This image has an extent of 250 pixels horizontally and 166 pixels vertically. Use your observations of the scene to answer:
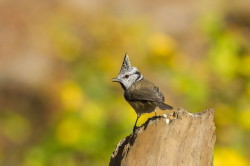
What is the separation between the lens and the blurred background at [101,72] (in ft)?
22.2

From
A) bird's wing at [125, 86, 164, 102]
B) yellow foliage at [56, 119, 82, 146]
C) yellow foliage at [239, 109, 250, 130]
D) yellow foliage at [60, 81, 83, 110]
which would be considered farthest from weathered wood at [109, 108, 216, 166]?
yellow foliage at [60, 81, 83, 110]

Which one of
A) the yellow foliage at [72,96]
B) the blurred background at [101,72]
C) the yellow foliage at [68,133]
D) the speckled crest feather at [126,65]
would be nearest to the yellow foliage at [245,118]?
the blurred background at [101,72]

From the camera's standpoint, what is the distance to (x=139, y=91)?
201 inches

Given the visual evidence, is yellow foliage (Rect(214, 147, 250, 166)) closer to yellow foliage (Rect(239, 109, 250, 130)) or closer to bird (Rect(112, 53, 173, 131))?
yellow foliage (Rect(239, 109, 250, 130))

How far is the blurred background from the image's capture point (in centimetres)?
677

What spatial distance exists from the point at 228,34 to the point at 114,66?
1.83 metres

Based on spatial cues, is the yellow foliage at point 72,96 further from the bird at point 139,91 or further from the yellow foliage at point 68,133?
the bird at point 139,91

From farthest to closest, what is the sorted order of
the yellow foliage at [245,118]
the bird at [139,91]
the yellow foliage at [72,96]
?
the yellow foliage at [72,96] → the yellow foliage at [245,118] → the bird at [139,91]

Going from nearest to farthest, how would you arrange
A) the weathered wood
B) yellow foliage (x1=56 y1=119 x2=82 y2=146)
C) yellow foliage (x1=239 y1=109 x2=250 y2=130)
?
the weathered wood → yellow foliage (x1=239 y1=109 x2=250 y2=130) → yellow foliage (x1=56 y1=119 x2=82 y2=146)

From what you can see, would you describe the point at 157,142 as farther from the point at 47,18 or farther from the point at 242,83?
the point at 47,18

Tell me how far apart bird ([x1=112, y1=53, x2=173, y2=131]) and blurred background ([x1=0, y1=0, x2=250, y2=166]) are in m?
1.41

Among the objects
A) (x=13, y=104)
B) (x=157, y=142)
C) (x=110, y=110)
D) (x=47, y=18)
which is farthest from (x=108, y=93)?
(x=47, y=18)

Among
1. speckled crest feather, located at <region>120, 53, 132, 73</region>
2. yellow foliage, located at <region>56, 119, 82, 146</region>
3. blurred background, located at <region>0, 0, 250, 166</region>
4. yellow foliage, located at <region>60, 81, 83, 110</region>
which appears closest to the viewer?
speckled crest feather, located at <region>120, 53, 132, 73</region>

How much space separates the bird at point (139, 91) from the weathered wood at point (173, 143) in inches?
38.2
